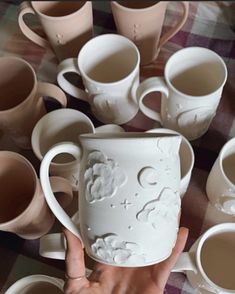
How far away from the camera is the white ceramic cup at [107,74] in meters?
0.55

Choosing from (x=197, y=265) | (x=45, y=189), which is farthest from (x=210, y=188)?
(x=45, y=189)

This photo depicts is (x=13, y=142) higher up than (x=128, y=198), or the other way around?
(x=128, y=198)

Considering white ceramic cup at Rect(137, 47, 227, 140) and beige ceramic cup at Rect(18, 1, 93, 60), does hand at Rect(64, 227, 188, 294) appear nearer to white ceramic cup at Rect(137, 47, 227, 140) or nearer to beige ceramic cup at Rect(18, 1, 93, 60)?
white ceramic cup at Rect(137, 47, 227, 140)

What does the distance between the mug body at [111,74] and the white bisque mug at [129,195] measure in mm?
166

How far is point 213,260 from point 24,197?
0.77ft

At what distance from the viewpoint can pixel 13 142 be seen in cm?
63

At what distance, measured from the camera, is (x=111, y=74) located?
62 centimetres

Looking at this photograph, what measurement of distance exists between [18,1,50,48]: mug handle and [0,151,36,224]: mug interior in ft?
0.63

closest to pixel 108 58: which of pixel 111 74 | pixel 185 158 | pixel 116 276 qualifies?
pixel 111 74

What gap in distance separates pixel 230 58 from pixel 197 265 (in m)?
0.30

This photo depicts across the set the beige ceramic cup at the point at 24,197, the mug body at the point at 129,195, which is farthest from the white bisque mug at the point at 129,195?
the beige ceramic cup at the point at 24,197

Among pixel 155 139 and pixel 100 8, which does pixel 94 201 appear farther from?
pixel 100 8

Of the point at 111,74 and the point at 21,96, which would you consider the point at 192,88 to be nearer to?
the point at 111,74

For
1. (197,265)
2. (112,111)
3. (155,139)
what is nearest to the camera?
(155,139)
